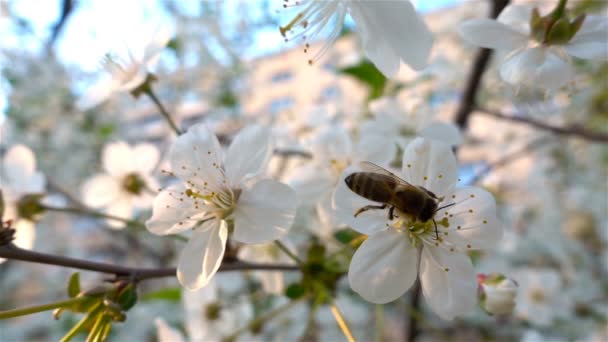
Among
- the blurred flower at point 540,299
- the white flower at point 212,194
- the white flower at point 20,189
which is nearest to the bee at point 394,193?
the white flower at point 212,194

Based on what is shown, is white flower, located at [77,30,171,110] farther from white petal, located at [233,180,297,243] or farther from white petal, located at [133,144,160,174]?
white petal, located at [233,180,297,243]

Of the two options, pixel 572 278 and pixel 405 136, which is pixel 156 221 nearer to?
pixel 405 136

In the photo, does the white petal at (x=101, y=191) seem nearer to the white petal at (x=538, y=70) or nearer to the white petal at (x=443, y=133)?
the white petal at (x=443, y=133)

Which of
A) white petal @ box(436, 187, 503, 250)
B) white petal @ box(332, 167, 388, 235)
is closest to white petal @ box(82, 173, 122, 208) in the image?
white petal @ box(332, 167, 388, 235)

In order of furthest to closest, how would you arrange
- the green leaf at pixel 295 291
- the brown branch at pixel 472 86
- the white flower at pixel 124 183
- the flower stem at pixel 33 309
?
the brown branch at pixel 472 86 < the white flower at pixel 124 183 < the green leaf at pixel 295 291 < the flower stem at pixel 33 309

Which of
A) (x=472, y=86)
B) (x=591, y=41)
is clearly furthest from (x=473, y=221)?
(x=472, y=86)

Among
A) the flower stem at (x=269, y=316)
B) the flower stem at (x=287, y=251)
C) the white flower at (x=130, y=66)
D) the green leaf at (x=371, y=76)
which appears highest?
the white flower at (x=130, y=66)

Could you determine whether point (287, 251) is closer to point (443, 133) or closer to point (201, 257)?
point (201, 257)
